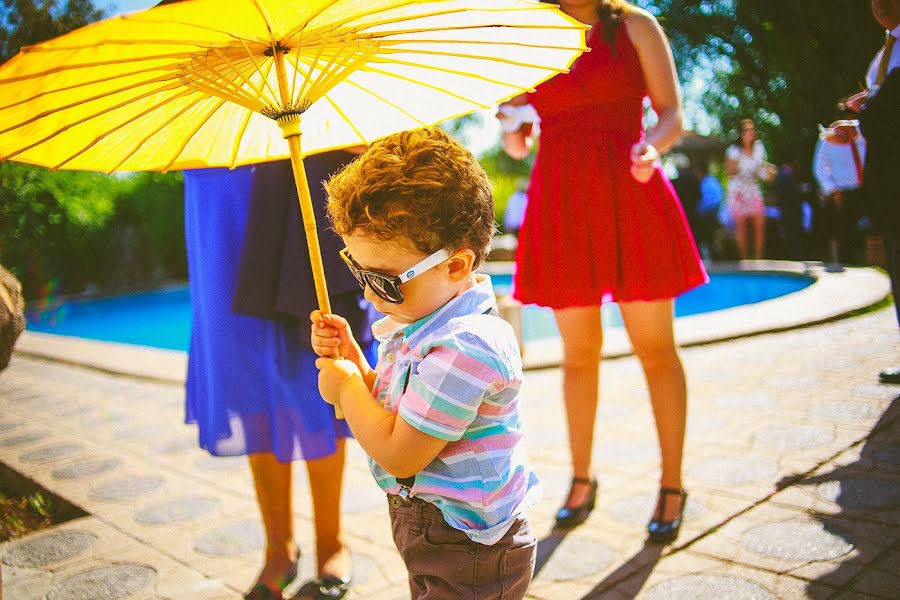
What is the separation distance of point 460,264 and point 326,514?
1.14 meters

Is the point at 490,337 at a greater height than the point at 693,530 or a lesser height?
greater

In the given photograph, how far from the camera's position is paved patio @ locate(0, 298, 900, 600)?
2.03 metres

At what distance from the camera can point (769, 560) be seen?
2.02 m

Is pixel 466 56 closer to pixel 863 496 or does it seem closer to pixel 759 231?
pixel 863 496

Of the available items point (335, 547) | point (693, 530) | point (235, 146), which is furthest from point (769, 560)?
point (235, 146)

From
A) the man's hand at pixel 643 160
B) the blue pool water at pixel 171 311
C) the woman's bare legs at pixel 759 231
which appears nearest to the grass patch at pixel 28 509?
the man's hand at pixel 643 160

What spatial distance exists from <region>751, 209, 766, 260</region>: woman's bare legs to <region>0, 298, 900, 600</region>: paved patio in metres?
8.09

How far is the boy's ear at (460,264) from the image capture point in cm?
133

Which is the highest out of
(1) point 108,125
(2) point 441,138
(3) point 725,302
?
(1) point 108,125

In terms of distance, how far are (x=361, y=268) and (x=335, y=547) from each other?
1.16 metres

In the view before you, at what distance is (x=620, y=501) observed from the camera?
2.59m

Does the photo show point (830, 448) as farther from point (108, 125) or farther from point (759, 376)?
point (108, 125)

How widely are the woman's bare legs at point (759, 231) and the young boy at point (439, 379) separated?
462 inches

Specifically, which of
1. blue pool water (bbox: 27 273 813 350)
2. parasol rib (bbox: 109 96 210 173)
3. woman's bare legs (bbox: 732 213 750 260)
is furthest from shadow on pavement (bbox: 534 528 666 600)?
woman's bare legs (bbox: 732 213 750 260)
